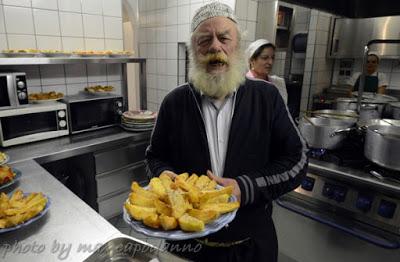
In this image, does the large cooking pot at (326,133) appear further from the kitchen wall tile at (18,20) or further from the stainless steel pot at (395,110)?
the kitchen wall tile at (18,20)

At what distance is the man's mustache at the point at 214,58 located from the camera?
3.58 ft

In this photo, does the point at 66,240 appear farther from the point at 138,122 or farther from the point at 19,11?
the point at 19,11

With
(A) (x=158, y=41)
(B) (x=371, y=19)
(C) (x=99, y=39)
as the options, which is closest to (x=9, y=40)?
(C) (x=99, y=39)

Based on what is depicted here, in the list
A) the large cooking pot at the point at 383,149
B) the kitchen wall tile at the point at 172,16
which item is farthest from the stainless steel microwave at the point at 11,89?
the large cooking pot at the point at 383,149

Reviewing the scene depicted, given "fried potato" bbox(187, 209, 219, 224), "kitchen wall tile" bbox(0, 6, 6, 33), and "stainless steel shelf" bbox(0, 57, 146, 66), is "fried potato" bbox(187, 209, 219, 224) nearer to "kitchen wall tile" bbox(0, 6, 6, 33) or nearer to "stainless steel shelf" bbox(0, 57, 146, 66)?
"stainless steel shelf" bbox(0, 57, 146, 66)

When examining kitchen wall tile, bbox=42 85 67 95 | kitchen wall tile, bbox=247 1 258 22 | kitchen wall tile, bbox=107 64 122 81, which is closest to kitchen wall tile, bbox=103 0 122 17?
kitchen wall tile, bbox=107 64 122 81

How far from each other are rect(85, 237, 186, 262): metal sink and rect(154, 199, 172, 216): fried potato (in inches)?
5.3

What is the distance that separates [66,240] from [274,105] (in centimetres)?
87

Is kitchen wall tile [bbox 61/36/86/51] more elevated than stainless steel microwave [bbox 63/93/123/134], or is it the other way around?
kitchen wall tile [bbox 61/36/86/51]

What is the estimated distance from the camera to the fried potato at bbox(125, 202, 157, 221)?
29.8 inches

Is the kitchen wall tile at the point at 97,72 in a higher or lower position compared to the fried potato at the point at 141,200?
higher

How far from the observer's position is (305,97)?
2443 millimetres

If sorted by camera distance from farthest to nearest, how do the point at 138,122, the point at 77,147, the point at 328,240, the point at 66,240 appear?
the point at 138,122 → the point at 77,147 → the point at 328,240 → the point at 66,240

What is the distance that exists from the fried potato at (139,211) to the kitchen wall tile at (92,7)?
2.20m
